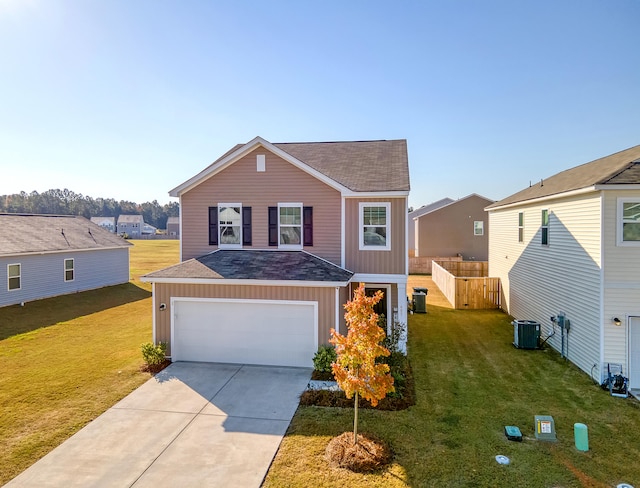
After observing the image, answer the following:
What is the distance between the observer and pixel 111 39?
41.3 feet

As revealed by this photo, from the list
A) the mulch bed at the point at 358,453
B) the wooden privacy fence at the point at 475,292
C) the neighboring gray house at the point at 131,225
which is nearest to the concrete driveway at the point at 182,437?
the mulch bed at the point at 358,453

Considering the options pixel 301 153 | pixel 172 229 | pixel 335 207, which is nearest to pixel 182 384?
pixel 335 207

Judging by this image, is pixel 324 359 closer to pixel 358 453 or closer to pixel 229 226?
pixel 358 453

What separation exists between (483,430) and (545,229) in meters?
9.64

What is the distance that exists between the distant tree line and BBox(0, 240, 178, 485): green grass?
89.4m

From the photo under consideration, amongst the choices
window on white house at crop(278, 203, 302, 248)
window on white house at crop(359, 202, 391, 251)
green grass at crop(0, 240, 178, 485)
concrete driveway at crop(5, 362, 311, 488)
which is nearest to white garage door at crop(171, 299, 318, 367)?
concrete driveway at crop(5, 362, 311, 488)

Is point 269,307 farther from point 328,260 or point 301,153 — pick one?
point 301,153

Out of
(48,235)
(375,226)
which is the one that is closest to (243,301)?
(375,226)

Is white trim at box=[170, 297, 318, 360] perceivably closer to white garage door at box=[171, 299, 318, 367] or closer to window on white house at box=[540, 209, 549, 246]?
white garage door at box=[171, 299, 318, 367]

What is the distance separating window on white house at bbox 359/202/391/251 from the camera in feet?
41.9

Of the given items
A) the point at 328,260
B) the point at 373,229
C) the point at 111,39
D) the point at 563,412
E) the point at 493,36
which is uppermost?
the point at 493,36

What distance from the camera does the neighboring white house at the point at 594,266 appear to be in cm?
1004

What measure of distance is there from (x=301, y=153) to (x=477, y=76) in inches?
335

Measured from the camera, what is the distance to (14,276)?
19.5 metres
